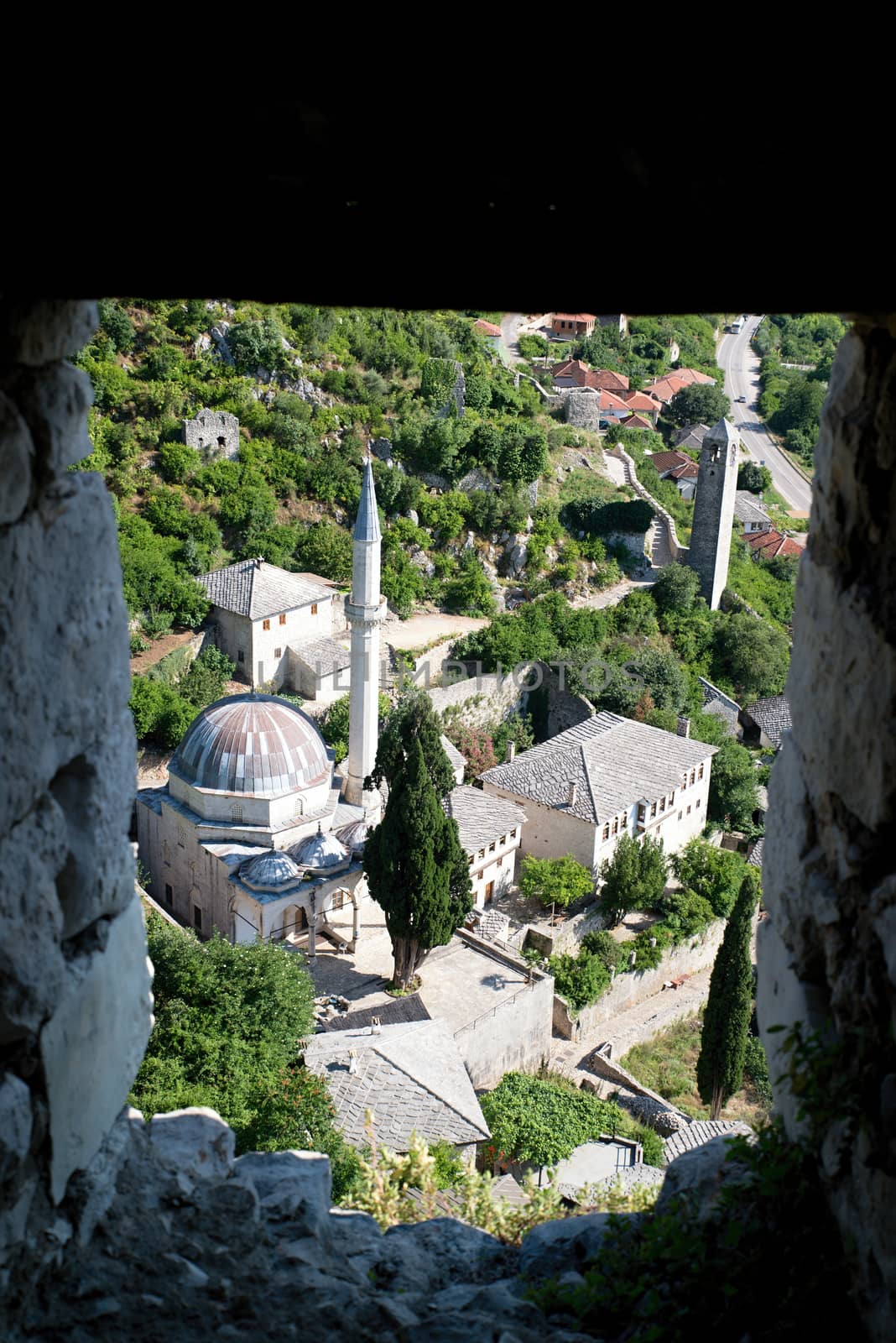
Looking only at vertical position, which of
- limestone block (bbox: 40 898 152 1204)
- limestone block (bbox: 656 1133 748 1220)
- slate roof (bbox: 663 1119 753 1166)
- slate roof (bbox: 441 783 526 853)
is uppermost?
limestone block (bbox: 40 898 152 1204)

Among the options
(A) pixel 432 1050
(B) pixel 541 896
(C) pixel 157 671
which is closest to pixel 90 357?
(C) pixel 157 671

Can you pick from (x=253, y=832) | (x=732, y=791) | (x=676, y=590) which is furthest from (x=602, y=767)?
(x=676, y=590)

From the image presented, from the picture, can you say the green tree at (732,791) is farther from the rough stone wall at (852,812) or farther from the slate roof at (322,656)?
the rough stone wall at (852,812)

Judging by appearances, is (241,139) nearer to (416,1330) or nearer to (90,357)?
(416,1330)

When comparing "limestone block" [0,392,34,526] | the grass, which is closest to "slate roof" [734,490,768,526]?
the grass

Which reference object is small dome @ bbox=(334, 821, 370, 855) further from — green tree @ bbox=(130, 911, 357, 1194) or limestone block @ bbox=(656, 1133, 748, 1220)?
limestone block @ bbox=(656, 1133, 748, 1220)

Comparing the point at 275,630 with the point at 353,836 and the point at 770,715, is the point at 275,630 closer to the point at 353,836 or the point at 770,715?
the point at 353,836

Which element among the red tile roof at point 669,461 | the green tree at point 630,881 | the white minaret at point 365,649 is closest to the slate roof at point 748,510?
the red tile roof at point 669,461
